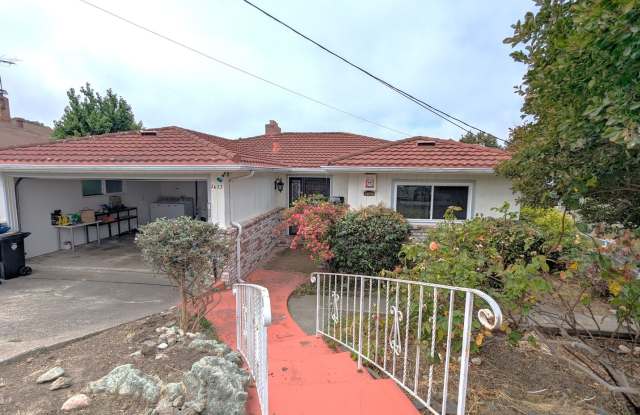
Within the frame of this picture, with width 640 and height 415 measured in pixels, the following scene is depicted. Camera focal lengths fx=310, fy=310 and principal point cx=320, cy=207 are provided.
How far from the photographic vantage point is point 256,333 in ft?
9.26

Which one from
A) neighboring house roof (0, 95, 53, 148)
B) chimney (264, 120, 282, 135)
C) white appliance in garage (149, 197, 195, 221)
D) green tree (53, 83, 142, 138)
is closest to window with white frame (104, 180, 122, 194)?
white appliance in garage (149, 197, 195, 221)

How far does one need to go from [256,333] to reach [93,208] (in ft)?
35.8

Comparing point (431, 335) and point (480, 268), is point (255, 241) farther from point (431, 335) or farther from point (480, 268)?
point (431, 335)

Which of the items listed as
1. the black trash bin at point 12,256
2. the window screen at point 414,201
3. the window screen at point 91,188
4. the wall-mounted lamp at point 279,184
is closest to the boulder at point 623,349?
the window screen at point 414,201

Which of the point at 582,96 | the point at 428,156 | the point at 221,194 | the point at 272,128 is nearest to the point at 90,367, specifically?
the point at 221,194

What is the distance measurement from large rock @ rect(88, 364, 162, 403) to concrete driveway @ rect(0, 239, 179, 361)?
2.21 metres

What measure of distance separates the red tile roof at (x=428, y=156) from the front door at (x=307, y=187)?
323cm

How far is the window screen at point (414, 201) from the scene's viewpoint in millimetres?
8625

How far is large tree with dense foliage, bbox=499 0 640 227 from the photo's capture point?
1725 millimetres

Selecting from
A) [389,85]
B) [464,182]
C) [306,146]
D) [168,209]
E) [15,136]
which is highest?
[389,85]

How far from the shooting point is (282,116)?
18.5 m

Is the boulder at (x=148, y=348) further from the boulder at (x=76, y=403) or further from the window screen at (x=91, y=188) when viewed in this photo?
the window screen at (x=91, y=188)

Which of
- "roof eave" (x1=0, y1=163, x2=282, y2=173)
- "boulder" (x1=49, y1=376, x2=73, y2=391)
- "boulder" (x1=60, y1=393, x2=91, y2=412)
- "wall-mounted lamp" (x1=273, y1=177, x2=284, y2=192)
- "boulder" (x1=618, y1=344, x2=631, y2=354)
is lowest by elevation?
"boulder" (x1=618, y1=344, x2=631, y2=354)

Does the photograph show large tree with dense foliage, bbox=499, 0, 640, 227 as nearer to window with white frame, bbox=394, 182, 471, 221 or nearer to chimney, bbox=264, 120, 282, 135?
window with white frame, bbox=394, 182, 471, 221
